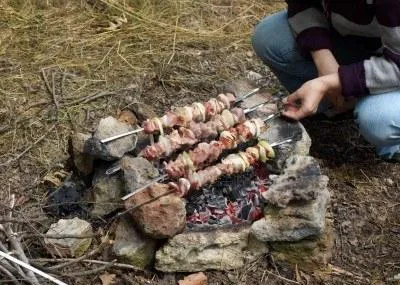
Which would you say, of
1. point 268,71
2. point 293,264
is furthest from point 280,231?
point 268,71

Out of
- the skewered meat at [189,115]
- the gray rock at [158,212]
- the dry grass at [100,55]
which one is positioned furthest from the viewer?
the dry grass at [100,55]

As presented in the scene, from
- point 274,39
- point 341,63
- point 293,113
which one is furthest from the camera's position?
point 274,39

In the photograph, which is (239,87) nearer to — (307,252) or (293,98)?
(293,98)

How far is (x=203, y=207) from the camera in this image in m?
2.46

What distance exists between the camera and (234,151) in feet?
8.58

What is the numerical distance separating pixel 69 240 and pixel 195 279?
47 centimetres

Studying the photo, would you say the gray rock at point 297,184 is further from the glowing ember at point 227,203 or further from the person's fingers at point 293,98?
the person's fingers at point 293,98

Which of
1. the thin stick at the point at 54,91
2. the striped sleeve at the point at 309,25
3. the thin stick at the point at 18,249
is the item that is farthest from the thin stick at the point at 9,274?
the striped sleeve at the point at 309,25

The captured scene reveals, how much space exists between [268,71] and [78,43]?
114 centimetres

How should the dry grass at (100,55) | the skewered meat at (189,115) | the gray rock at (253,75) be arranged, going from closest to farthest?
the skewered meat at (189,115) < the dry grass at (100,55) < the gray rock at (253,75)

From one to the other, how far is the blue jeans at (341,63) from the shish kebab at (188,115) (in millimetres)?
455

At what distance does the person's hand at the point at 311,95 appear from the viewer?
254cm

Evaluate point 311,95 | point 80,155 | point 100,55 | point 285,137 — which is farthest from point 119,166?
point 100,55

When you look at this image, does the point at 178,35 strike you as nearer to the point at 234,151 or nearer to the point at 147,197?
the point at 234,151
